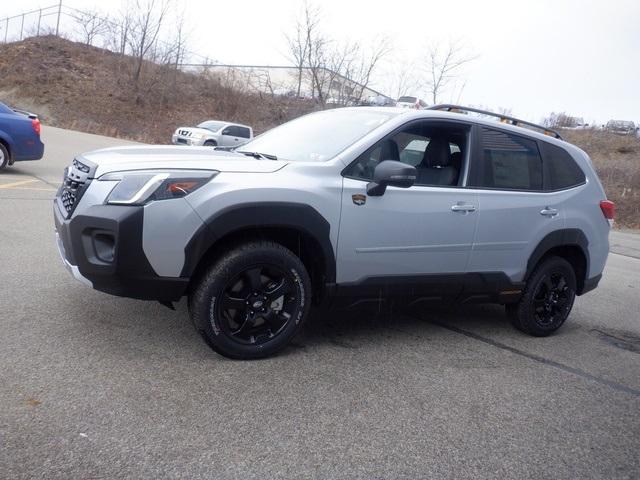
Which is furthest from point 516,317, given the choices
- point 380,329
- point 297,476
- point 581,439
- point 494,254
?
point 297,476

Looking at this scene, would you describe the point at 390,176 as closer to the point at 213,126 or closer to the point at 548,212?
the point at 548,212

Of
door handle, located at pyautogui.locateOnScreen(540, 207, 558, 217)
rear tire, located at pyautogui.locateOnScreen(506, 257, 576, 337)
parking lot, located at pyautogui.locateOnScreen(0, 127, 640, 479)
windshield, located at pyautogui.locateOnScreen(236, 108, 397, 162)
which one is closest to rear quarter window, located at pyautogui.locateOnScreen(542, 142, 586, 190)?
door handle, located at pyautogui.locateOnScreen(540, 207, 558, 217)

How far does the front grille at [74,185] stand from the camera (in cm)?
396

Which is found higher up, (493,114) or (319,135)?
(493,114)

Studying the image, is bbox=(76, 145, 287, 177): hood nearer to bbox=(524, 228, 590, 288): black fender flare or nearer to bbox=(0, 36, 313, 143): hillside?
bbox=(524, 228, 590, 288): black fender flare

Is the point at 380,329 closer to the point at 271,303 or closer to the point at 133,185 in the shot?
the point at 271,303

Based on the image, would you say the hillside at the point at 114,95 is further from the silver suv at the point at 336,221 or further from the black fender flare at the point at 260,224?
the black fender flare at the point at 260,224

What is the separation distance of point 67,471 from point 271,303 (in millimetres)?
1718

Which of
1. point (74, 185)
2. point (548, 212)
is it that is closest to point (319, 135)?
point (74, 185)

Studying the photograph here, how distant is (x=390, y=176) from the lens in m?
4.19

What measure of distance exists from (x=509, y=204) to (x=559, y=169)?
87cm

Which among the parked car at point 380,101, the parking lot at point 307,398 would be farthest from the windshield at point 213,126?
the parking lot at point 307,398

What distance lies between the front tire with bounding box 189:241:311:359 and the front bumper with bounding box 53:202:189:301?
200 millimetres

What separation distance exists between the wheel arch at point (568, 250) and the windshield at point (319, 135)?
1738mm
